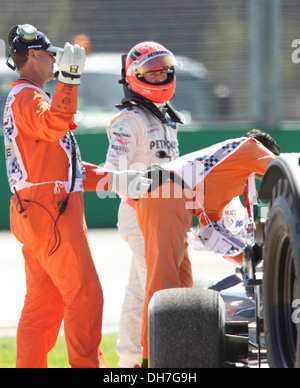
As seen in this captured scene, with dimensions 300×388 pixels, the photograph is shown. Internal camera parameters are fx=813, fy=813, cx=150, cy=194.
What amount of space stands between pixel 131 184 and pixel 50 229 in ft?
1.60

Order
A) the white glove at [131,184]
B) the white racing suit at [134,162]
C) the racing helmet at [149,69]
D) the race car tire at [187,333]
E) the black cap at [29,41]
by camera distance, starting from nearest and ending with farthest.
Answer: the race car tire at [187,333]
the white glove at [131,184]
the black cap at [29,41]
the white racing suit at [134,162]
the racing helmet at [149,69]

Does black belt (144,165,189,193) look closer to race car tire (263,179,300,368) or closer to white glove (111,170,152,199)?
white glove (111,170,152,199)

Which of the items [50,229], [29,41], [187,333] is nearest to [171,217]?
[50,229]

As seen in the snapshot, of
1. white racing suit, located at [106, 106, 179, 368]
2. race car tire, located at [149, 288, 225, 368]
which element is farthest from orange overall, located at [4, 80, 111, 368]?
race car tire, located at [149, 288, 225, 368]

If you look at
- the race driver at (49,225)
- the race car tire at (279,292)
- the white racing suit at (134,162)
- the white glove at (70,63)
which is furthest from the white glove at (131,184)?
the race car tire at (279,292)

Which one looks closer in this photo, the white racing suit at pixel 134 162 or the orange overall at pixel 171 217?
the orange overall at pixel 171 217

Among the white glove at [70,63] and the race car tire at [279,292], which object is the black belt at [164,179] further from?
the race car tire at [279,292]

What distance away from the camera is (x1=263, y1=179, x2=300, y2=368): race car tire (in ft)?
9.46

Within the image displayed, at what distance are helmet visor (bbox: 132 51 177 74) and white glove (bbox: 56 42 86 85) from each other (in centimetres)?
113

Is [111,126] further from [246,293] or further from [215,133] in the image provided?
[215,133]

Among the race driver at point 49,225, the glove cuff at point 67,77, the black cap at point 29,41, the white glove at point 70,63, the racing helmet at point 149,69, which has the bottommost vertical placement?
the race driver at point 49,225

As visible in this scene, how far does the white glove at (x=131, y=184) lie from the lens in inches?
166

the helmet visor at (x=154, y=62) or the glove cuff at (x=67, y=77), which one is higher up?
the helmet visor at (x=154, y=62)

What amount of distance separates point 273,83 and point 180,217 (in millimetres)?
6646
